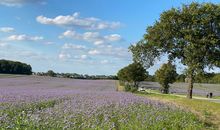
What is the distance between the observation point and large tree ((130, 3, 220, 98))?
38.6 m

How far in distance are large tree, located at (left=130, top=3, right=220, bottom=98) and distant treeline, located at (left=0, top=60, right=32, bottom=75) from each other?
66528 mm

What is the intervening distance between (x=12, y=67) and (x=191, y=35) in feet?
245

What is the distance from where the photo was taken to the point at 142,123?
1387cm

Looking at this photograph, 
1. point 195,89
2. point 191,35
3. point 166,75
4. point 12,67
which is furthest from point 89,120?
point 12,67

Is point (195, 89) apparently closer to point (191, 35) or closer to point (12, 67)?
point (12, 67)

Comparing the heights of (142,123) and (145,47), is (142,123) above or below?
below

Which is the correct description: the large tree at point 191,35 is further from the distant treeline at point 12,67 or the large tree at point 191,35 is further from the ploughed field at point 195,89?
the distant treeline at point 12,67

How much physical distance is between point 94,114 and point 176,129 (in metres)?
2.97

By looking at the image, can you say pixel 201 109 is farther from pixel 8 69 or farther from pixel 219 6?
pixel 8 69

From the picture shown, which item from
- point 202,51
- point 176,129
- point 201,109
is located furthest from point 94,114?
point 202,51

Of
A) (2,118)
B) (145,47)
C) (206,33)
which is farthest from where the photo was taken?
(145,47)

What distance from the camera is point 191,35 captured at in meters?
38.2

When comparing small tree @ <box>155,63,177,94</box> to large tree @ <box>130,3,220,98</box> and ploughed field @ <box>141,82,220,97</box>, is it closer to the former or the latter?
ploughed field @ <box>141,82,220,97</box>

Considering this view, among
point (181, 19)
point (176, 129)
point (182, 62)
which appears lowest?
point (176, 129)
